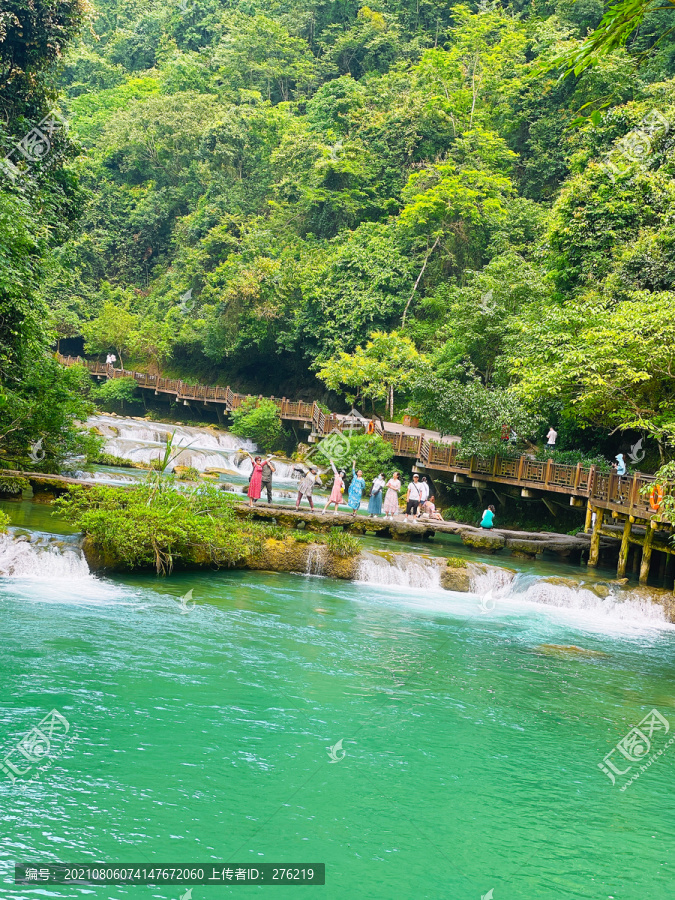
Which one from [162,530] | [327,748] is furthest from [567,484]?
[327,748]

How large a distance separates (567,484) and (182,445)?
16.9 metres

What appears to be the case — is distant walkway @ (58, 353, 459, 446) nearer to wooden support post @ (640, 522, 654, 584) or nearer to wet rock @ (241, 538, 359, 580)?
wooden support post @ (640, 522, 654, 584)

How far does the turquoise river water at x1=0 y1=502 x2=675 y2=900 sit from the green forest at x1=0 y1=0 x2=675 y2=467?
17.4ft

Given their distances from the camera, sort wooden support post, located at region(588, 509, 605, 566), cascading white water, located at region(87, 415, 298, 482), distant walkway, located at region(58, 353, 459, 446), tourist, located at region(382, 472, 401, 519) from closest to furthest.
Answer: wooden support post, located at region(588, 509, 605, 566)
tourist, located at region(382, 472, 401, 519)
cascading white water, located at region(87, 415, 298, 482)
distant walkway, located at region(58, 353, 459, 446)

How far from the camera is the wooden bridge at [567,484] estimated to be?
17.5 metres

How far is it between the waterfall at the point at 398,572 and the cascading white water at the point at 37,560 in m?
5.99

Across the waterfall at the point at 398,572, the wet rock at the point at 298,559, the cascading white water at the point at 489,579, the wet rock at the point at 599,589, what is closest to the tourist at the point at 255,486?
the wet rock at the point at 298,559

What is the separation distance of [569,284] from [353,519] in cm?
1148

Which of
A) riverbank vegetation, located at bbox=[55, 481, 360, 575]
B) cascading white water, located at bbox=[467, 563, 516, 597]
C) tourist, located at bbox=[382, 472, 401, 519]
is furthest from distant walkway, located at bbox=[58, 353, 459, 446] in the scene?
riverbank vegetation, located at bbox=[55, 481, 360, 575]

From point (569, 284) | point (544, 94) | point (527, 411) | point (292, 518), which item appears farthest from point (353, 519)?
point (544, 94)

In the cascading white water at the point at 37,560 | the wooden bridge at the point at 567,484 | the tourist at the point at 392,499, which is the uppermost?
the wooden bridge at the point at 567,484

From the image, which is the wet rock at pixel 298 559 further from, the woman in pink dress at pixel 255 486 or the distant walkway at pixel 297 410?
the distant walkway at pixel 297 410

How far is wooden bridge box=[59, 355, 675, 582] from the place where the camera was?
57.4 ft

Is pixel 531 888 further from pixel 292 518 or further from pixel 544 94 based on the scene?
pixel 544 94
